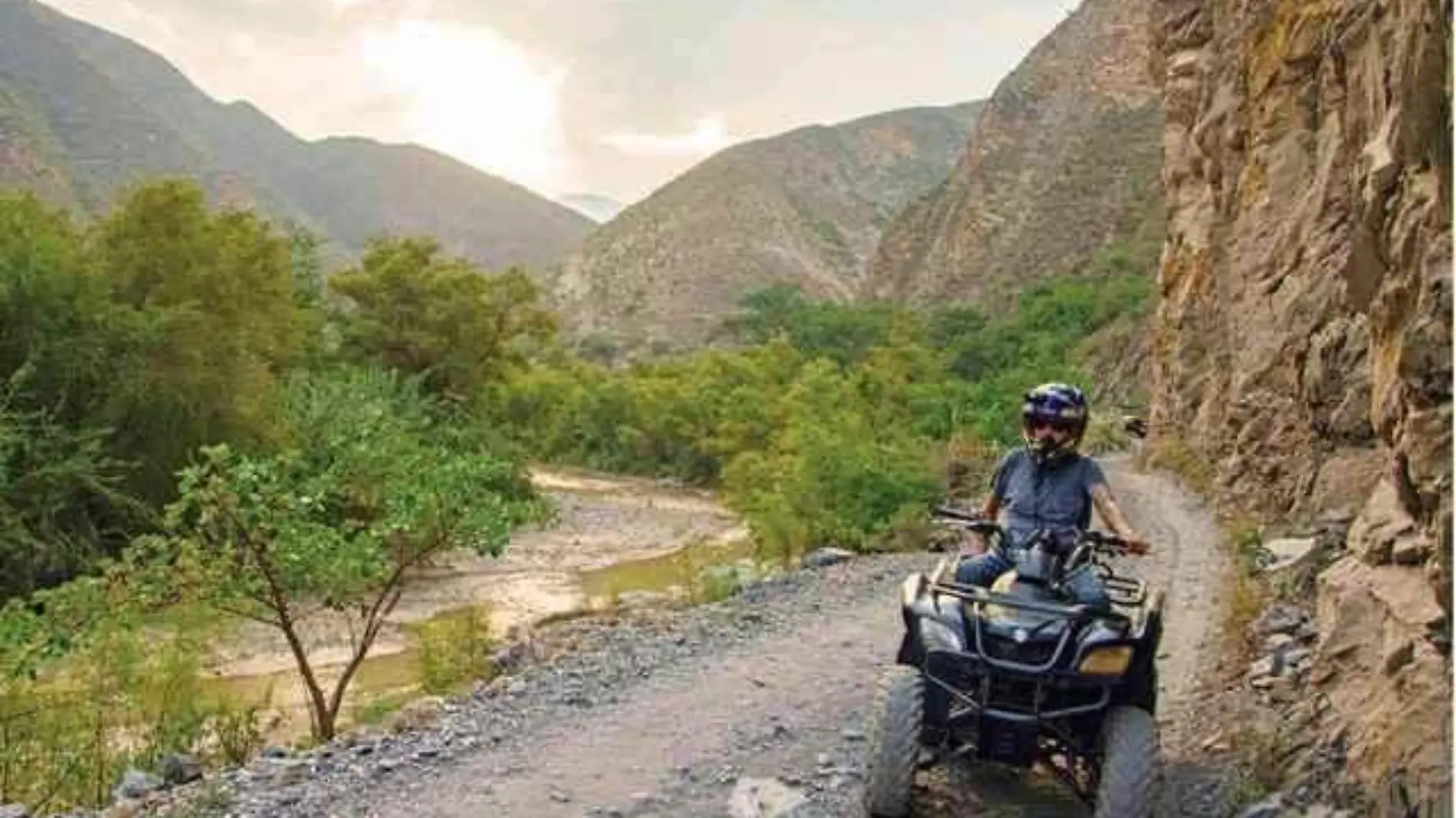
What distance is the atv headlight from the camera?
20.6ft

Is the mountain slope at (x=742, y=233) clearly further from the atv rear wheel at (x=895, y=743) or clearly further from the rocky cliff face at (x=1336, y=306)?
the atv rear wheel at (x=895, y=743)

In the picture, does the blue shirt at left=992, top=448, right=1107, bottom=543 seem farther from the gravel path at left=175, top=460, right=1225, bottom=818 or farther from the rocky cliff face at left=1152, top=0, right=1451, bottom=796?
the gravel path at left=175, top=460, right=1225, bottom=818

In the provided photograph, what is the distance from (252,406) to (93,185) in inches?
3426

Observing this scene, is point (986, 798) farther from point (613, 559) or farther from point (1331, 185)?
point (613, 559)

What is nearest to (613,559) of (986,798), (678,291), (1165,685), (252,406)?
(252,406)

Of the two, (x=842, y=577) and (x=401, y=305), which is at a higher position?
(x=401, y=305)

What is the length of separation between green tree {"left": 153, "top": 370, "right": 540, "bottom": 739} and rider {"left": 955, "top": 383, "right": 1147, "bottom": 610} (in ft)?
29.5

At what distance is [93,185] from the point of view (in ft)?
354

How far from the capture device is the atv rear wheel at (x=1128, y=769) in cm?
632

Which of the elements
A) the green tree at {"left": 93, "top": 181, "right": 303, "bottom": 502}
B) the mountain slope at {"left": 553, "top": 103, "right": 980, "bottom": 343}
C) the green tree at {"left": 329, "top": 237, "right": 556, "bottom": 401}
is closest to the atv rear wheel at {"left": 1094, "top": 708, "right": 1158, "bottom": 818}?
the green tree at {"left": 93, "top": 181, "right": 303, "bottom": 502}

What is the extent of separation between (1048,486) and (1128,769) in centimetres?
139

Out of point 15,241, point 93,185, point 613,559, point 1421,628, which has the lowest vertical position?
point 613,559

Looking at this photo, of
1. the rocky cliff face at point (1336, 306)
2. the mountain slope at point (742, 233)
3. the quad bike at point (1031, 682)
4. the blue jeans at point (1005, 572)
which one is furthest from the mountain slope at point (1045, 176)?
the quad bike at point (1031, 682)

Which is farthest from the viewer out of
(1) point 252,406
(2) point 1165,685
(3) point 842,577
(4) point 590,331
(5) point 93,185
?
(4) point 590,331
